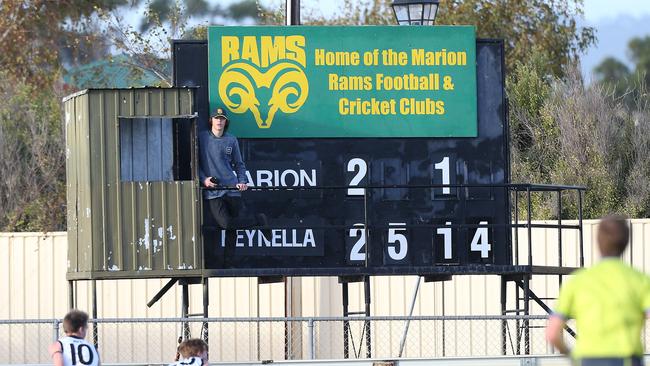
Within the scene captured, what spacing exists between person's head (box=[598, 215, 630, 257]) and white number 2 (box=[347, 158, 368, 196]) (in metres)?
8.50

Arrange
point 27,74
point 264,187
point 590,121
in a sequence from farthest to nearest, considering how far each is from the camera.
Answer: point 27,74 → point 590,121 → point 264,187

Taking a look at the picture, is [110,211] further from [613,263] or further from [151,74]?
[151,74]

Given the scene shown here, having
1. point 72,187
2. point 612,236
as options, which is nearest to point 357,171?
point 72,187

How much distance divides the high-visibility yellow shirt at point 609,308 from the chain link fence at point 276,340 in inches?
542

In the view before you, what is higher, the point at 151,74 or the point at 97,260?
the point at 151,74

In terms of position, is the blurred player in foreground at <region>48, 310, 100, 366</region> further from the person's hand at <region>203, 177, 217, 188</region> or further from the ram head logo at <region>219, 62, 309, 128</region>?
the ram head logo at <region>219, 62, 309, 128</region>

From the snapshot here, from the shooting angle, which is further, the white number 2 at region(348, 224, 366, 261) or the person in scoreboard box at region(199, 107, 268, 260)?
the white number 2 at region(348, 224, 366, 261)

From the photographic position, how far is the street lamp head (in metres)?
18.3

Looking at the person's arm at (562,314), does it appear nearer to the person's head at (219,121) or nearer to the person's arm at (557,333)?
the person's arm at (557,333)

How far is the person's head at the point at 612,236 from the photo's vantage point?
8266 millimetres

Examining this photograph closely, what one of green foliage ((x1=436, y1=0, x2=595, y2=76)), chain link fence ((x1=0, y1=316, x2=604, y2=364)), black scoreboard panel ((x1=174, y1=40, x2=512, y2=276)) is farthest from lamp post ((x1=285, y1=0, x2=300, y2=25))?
green foliage ((x1=436, y1=0, x2=595, y2=76))

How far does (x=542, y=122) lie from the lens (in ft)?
94.6

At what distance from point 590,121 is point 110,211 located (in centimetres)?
1366

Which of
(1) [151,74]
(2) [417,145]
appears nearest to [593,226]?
(2) [417,145]
